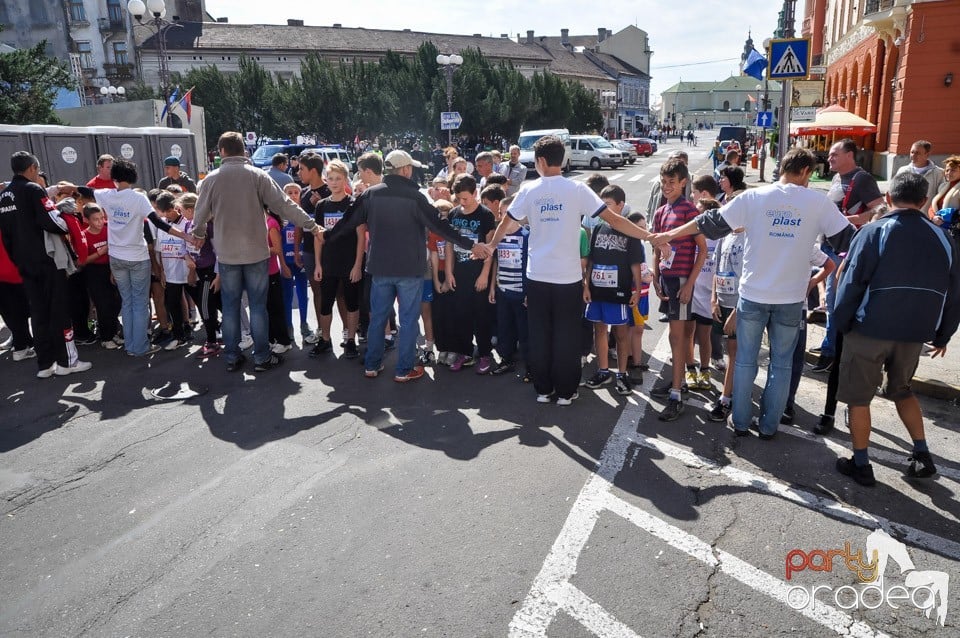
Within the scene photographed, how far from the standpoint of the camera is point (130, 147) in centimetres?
1529

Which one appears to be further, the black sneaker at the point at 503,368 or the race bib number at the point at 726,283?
the black sneaker at the point at 503,368

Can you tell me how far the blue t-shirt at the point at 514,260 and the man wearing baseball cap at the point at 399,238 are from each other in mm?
308

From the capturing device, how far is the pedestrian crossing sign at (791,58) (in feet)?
27.5

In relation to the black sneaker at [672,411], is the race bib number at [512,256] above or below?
above

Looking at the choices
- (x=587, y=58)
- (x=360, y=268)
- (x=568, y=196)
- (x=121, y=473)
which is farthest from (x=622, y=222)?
(x=587, y=58)

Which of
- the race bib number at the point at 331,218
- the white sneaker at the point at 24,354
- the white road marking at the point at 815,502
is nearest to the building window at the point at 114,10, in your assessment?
the white sneaker at the point at 24,354

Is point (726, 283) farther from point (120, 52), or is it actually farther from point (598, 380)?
point (120, 52)

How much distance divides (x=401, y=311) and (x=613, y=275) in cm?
186

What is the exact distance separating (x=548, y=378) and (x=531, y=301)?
0.66 meters

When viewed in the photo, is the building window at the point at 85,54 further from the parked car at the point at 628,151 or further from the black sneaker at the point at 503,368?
the black sneaker at the point at 503,368

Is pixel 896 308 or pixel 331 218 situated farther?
pixel 331 218

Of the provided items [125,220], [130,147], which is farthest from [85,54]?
[125,220]

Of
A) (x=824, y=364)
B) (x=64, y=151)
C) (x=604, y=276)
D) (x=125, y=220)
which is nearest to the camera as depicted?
(x=604, y=276)

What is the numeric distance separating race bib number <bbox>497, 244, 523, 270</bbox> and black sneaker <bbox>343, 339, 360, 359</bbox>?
75.1 inches
